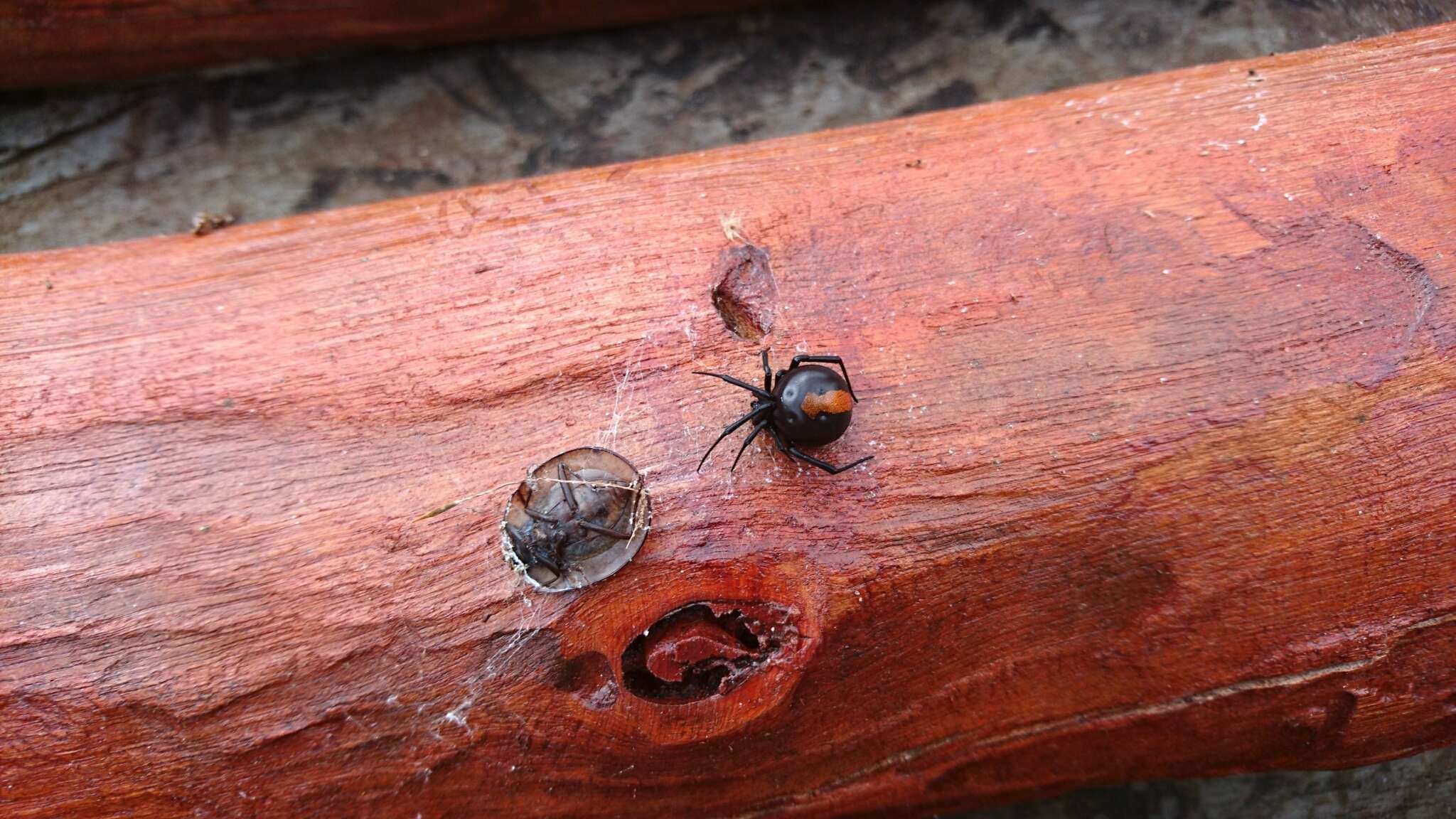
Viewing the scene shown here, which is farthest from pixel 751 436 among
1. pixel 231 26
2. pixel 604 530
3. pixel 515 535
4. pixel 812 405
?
pixel 231 26

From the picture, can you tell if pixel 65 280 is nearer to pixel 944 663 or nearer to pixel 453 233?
pixel 453 233

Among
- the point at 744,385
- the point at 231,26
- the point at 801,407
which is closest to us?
the point at 801,407

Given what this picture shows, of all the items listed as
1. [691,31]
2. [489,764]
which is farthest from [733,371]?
[691,31]

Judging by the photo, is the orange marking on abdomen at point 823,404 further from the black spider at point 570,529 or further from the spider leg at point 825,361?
the black spider at point 570,529

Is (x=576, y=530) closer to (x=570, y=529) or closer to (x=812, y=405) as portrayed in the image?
(x=570, y=529)

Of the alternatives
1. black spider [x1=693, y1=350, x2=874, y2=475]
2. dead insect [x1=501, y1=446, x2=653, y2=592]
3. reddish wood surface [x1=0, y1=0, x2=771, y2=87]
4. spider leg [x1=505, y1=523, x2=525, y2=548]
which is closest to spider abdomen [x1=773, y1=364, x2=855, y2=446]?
black spider [x1=693, y1=350, x2=874, y2=475]

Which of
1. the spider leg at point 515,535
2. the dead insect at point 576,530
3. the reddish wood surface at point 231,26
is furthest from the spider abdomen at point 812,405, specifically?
the reddish wood surface at point 231,26
